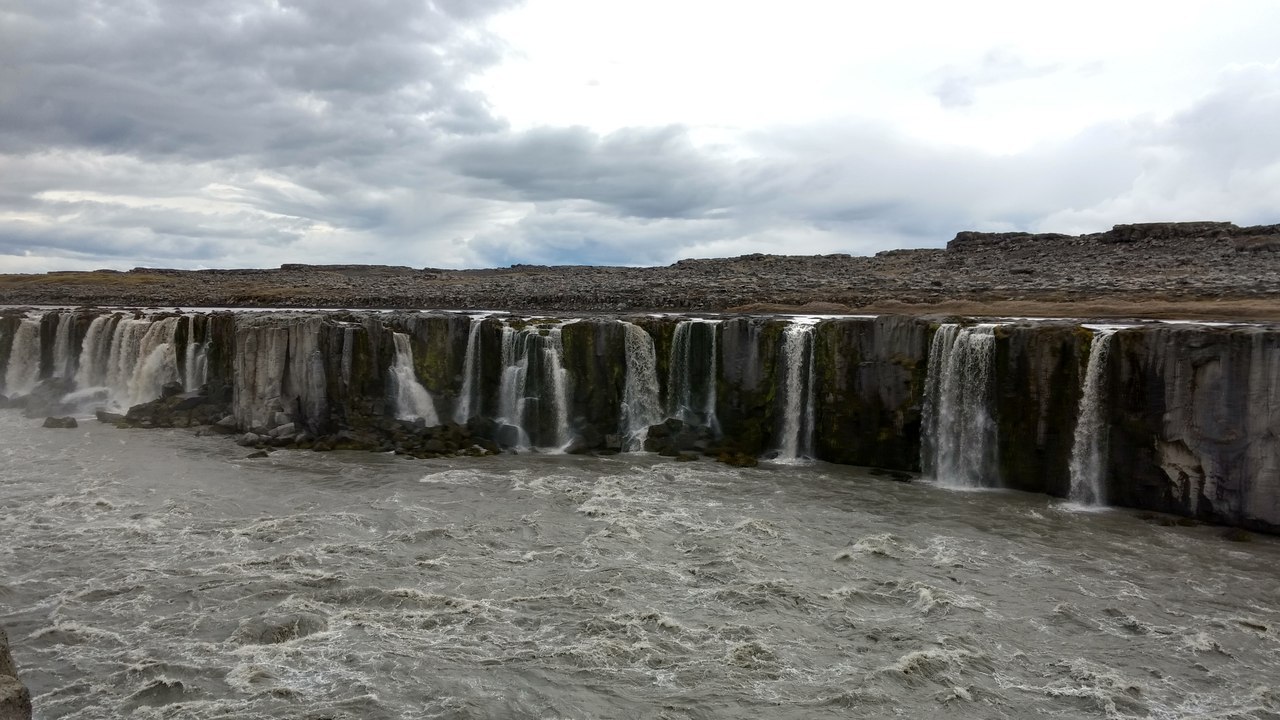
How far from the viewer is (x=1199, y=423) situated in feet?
75.7

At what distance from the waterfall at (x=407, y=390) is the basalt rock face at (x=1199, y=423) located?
80.9 ft

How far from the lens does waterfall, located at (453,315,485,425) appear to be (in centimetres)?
3478

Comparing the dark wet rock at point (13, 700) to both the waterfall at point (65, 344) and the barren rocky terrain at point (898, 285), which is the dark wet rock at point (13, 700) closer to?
the barren rocky terrain at point (898, 285)

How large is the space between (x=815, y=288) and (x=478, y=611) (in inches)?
1691

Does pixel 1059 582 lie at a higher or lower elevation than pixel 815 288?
lower

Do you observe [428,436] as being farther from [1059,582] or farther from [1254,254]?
[1254,254]

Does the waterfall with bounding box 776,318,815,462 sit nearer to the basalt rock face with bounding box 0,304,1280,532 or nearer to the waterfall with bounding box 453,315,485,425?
the basalt rock face with bounding box 0,304,1280,532

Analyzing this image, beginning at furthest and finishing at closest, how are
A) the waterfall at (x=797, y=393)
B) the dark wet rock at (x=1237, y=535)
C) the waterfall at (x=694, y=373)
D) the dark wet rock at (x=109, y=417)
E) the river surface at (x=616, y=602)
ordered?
the dark wet rock at (x=109, y=417)
the waterfall at (x=694, y=373)
the waterfall at (x=797, y=393)
the dark wet rock at (x=1237, y=535)
the river surface at (x=616, y=602)

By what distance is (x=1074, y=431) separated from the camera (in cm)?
2525

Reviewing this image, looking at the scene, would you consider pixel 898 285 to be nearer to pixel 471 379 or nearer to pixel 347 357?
pixel 471 379

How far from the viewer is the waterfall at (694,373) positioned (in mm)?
32844

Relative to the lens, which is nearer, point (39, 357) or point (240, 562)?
point (240, 562)

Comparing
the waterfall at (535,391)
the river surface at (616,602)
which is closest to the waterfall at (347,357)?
the waterfall at (535,391)

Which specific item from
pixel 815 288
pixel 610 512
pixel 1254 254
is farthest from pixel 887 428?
pixel 1254 254
